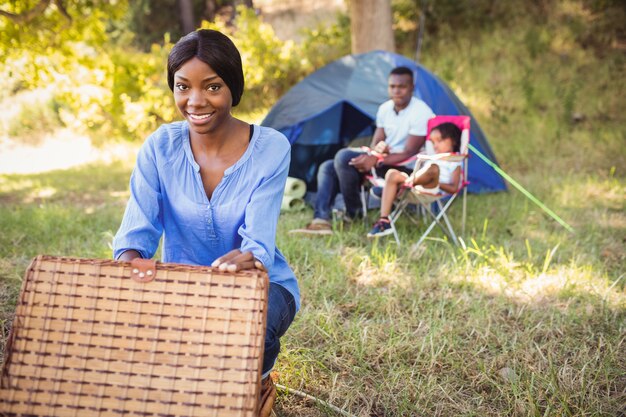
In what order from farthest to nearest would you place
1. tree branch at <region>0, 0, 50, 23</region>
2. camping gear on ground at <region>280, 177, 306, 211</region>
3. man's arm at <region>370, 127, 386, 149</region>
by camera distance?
1. tree branch at <region>0, 0, 50, 23</region>
2. camping gear on ground at <region>280, 177, 306, 211</region>
3. man's arm at <region>370, 127, 386, 149</region>

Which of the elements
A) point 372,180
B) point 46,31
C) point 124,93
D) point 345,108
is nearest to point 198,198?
point 372,180

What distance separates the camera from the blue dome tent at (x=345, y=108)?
506 cm

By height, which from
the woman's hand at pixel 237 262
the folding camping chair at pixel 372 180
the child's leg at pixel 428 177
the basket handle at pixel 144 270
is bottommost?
the folding camping chair at pixel 372 180

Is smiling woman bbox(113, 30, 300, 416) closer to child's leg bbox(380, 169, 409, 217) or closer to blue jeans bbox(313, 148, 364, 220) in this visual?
child's leg bbox(380, 169, 409, 217)

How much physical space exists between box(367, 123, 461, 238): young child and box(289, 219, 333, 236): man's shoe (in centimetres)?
36

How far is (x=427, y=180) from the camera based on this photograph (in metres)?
3.95

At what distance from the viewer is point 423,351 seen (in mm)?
2520

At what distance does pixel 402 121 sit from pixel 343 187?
28.8 inches

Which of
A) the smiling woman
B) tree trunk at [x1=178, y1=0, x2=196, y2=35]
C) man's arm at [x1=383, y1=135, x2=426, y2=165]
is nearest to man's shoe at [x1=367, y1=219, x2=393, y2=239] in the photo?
man's arm at [x1=383, y1=135, x2=426, y2=165]

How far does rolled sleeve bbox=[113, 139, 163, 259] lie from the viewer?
1703 millimetres

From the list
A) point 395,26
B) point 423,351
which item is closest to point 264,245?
point 423,351

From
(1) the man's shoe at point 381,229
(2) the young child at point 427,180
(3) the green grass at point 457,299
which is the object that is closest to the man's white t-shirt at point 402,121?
(2) the young child at point 427,180

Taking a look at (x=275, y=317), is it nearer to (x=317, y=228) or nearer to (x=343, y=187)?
(x=317, y=228)

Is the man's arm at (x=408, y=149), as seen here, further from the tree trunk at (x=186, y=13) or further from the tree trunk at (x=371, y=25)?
the tree trunk at (x=186, y=13)
